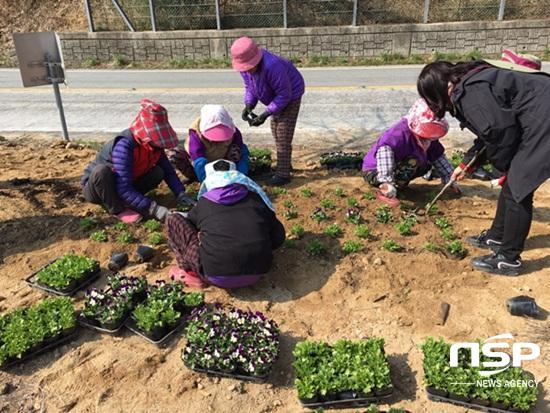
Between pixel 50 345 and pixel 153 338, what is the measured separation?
79 centimetres

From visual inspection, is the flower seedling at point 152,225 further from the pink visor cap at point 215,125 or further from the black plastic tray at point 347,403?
the black plastic tray at point 347,403

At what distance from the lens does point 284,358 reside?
141 inches

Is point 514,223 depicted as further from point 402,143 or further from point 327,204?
point 327,204

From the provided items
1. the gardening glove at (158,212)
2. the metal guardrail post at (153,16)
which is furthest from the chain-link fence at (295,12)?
the gardening glove at (158,212)

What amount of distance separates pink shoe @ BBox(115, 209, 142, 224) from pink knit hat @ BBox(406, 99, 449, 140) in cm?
331

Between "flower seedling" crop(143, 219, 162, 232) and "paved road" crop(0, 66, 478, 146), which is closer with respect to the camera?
"flower seedling" crop(143, 219, 162, 232)

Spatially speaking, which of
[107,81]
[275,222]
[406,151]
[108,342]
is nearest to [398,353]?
[275,222]

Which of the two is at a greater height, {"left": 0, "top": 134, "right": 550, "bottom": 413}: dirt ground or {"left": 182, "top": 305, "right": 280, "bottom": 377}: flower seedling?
{"left": 182, "top": 305, "right": 280, "bottom": 377}: flower seedling

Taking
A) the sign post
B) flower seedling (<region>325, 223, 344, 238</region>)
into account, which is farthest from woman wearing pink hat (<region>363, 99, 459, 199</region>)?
the sign post

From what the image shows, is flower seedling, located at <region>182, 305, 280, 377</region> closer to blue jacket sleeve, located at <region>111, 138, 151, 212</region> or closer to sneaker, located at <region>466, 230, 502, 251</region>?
blue jacket sleeve, located at <region>111, 138, 151, 212</region>

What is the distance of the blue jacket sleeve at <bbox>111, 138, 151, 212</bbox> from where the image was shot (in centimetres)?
512

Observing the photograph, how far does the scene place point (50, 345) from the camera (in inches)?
144

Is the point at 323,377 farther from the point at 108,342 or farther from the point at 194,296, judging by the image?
the point at 108,342

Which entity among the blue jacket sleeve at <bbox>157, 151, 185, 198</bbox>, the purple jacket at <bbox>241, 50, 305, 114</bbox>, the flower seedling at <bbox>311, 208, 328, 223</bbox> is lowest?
the flower seedling at <bbox>311, 208, 328, 223</bbox>
